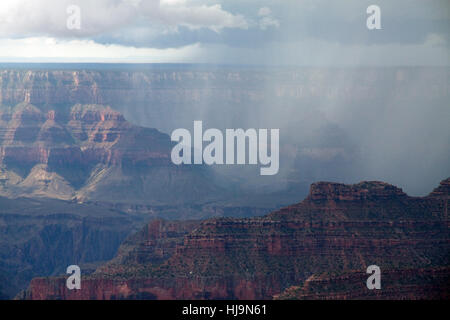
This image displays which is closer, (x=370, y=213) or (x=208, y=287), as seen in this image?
(x=208, y=287)

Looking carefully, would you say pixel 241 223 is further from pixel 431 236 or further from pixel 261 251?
pixel 431 236

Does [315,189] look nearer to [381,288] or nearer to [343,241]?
[343,241]

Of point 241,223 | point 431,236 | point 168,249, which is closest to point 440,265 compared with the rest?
point 431,236
